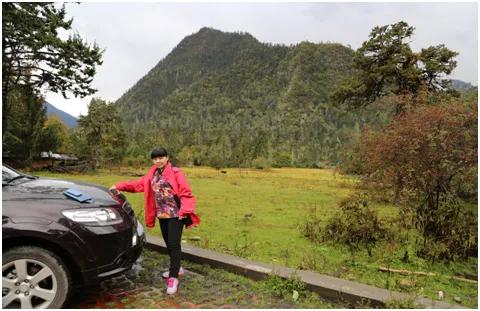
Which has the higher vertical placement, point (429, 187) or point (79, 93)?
point (79, 93)

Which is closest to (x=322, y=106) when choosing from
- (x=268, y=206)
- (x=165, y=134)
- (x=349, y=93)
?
(x=165, y=134)

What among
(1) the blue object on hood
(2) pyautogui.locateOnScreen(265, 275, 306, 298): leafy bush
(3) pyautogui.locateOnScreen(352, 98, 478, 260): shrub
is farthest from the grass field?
(1) the blue object on hood

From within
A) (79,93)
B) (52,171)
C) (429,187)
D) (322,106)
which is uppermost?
(322,106)

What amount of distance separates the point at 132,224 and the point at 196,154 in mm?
75961

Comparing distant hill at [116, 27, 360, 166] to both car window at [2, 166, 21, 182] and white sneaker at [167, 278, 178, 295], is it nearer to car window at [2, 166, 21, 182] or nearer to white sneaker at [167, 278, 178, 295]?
car window at [2, 166, 21, 182]

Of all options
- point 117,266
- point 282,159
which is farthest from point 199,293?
point 282,159

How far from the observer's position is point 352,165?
1255 cm

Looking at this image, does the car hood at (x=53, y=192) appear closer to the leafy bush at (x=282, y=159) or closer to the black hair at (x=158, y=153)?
the black hair at (x=158, y=153)

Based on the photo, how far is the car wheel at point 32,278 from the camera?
4.03 m

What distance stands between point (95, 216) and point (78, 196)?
0.33 metres

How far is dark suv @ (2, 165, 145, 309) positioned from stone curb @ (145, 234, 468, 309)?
186 centimetres

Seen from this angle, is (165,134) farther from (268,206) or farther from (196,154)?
(268,206)

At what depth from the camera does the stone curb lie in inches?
189

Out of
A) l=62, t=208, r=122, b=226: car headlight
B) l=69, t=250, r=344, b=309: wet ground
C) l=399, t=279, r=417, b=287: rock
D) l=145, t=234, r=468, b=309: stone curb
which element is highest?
l=62, t=208, r=122, b=226: car headlight
